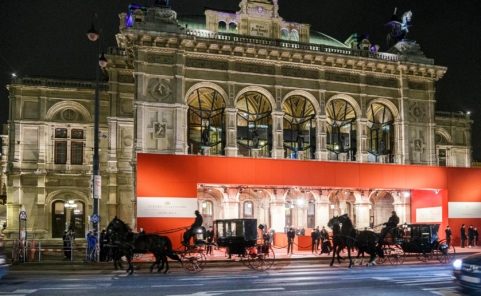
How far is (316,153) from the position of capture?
34.4 m

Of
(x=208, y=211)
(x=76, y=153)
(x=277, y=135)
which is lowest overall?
(x=208, y=211)

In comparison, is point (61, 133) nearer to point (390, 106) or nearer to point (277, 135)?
point (277, 135)

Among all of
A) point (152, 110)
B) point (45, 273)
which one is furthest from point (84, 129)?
point (45, 273)

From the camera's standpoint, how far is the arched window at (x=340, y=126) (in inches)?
1443

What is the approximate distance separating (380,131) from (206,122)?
1258cm

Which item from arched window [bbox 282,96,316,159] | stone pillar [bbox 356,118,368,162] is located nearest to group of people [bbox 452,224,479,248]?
stone pillar [bbox 356,118,368,162]

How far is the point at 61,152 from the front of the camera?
3906 cm

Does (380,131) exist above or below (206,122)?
below

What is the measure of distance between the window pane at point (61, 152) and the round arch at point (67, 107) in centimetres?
199

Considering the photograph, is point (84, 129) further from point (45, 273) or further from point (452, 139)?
point (452, 139)

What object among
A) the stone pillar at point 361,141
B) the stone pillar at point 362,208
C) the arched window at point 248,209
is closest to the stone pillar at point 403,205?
the stone pillar at point 362,208

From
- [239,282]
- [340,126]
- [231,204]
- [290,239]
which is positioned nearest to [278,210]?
[231,204]

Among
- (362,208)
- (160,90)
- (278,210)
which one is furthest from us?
(362,208)

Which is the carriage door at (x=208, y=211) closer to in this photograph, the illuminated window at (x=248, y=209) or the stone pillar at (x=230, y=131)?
the illuminated window at (x=248, y=209)
